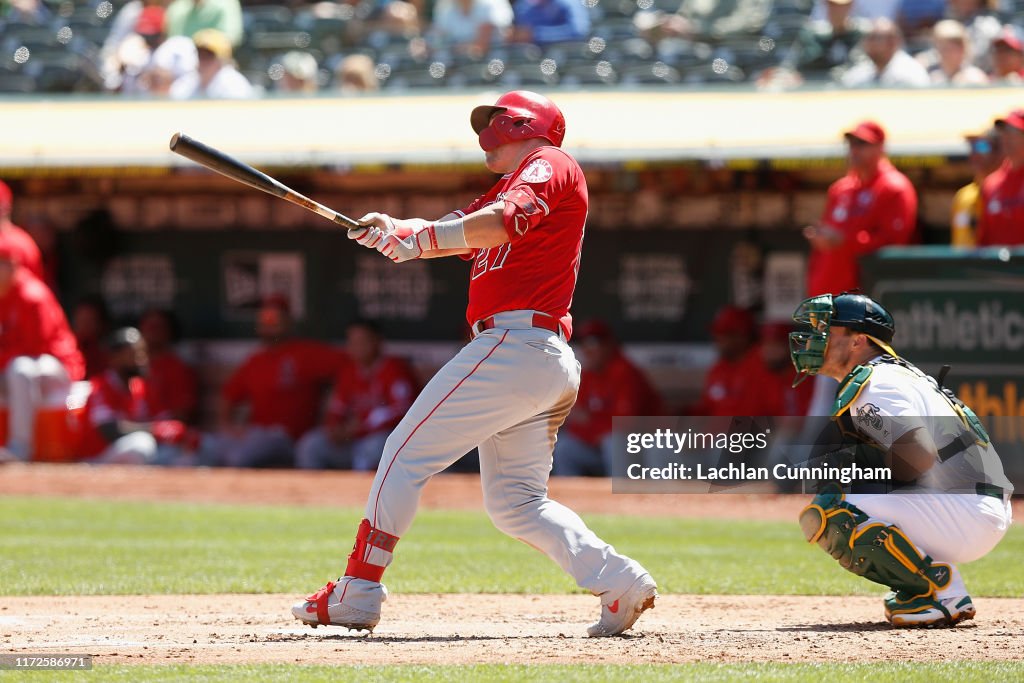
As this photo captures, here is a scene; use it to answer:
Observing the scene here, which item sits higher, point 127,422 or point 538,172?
point 538,172

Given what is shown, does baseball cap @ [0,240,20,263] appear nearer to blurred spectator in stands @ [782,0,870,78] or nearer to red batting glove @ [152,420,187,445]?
red batting glove @ [152,420,187,445]

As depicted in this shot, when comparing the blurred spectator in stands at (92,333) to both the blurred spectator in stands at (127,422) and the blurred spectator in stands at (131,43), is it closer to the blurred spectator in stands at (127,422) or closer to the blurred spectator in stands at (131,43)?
the blurred spectator in stands at (127,422)

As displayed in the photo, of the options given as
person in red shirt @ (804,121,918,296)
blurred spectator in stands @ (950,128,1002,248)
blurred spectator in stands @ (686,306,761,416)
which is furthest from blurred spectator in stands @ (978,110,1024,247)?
blurred spectator in stands @ (686,306,761,416)

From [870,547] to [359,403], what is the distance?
22.0 ft

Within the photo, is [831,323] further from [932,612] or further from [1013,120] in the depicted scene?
[1013,120]

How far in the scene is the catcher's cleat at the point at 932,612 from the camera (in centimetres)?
471

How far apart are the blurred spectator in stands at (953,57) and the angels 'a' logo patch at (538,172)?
655 centimetres

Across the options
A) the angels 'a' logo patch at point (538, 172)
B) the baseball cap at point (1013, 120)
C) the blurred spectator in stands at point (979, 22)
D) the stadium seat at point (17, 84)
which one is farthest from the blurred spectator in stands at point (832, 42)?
the angels 'a' logo patch at point (538, 172)

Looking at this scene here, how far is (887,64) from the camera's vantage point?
10.6 m

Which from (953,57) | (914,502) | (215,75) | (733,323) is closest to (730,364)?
(733,323)

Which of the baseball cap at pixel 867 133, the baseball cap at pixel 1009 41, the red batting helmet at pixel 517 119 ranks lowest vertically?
the red batting helmet at pixel 517 119

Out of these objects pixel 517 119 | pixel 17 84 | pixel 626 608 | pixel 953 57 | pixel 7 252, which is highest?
pixel 953 57

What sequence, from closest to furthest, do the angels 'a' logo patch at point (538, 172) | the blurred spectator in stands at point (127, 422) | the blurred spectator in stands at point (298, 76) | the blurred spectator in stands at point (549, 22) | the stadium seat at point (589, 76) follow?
1. the angels 'a' logo patch at point (538, 172)
2. the blurred spectator in stands at point (127, 422)
3. the stadium seat at point (589, 76)
4. the blurred spectator in stands at point (298, 76)
5. the blurred spectator in stands at point (549, 22)

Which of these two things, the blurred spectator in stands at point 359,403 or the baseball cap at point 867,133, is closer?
the baseball cap at point 867,133
